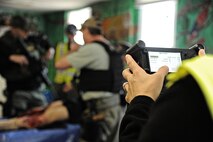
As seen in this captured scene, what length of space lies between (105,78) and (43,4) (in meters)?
4.98

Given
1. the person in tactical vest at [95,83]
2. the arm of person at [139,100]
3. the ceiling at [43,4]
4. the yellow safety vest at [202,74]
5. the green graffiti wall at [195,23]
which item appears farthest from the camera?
the ceiling at [43,4]

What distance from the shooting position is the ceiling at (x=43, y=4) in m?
6.95

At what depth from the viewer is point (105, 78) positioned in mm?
2818

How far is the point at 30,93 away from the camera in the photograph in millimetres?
3354

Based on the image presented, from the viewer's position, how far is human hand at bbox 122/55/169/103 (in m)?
0.68

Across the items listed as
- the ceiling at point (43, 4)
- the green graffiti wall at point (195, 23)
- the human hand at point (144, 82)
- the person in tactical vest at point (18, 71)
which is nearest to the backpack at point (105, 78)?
the person in tactical vest at point (18, 71)

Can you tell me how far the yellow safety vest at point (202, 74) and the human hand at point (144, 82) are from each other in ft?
0.55

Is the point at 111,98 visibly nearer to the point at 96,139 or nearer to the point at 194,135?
the point at 96,139

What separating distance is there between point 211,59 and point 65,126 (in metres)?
2.48

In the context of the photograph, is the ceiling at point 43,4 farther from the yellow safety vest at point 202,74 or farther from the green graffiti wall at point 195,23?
the yellow safety vest at point 202,74

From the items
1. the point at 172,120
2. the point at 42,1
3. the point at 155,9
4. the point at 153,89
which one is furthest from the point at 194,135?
the point at 42,1

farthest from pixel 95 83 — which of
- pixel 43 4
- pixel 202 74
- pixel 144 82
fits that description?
pixel 43 4

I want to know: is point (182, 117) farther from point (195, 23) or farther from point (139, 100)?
point (195, 23)

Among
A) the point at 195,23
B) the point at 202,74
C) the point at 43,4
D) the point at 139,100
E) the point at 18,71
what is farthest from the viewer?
the point at 43,4
